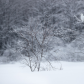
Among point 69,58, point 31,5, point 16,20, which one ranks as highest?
point 31,5

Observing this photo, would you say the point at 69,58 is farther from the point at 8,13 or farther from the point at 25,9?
the point at 8,13

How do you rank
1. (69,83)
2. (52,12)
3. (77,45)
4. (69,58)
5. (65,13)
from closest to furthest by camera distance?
(69,83) → (69,58) → (77,45) → (65,13) → (52,12)

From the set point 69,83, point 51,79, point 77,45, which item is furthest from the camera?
point 77,45

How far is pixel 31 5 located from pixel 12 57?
7406 millimetres

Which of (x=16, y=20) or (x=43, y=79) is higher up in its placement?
(x=16, y=20)

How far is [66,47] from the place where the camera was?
32.2 ft

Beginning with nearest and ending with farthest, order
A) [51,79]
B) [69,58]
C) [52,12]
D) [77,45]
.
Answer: [51,79] → [69,58] → [77,45] → [52,12]

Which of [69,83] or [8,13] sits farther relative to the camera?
[8,13]

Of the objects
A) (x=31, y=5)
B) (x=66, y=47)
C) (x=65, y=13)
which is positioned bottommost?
(x=66, y=47)

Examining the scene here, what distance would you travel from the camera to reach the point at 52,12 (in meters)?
12.5

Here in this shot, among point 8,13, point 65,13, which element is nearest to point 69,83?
point 65,13

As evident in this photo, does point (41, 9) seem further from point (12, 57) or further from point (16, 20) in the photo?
point (12, 57)

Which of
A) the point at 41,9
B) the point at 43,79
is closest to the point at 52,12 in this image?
the point at 41,9

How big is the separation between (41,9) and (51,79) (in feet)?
38.0
